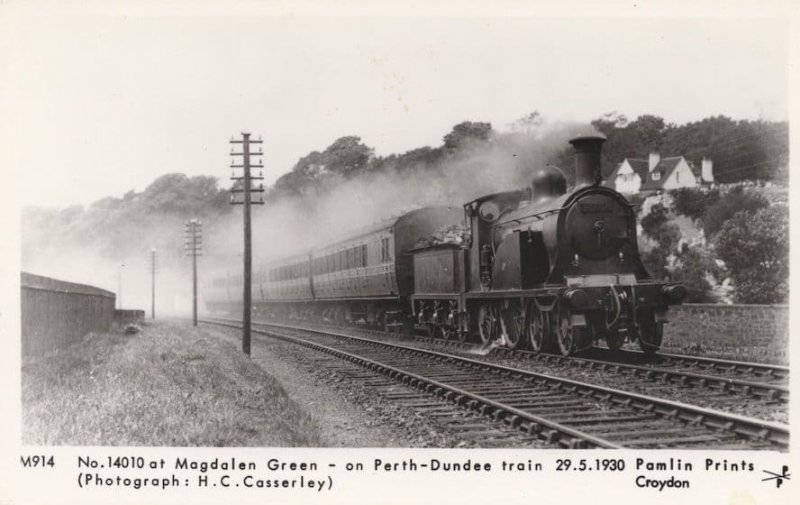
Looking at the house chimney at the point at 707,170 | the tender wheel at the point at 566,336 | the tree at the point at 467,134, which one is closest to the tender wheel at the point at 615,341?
the tender wheel at the point at 566,336

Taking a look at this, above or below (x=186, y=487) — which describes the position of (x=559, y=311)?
above

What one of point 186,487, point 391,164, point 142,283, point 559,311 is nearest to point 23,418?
point 186,487

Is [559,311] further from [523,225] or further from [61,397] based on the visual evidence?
[61,397]

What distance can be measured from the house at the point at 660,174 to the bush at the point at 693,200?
2052 mm

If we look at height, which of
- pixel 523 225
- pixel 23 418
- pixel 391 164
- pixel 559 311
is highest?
pixel 391 164

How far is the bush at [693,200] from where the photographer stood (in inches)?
1403

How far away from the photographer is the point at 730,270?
2356cm

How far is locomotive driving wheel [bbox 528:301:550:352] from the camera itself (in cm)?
1220

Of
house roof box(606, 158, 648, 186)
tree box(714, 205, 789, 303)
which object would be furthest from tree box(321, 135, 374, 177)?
tree box(714, 205, 789, 303)

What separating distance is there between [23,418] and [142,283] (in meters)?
60.5

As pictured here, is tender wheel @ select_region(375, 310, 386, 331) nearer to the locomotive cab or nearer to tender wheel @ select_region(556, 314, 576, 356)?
the locomotive cab

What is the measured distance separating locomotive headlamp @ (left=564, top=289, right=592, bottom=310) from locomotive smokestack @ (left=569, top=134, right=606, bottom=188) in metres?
2.23

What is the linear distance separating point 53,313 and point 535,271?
33.7ft

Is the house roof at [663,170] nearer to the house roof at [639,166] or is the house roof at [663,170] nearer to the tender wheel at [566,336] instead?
the house roof at [639,166]
